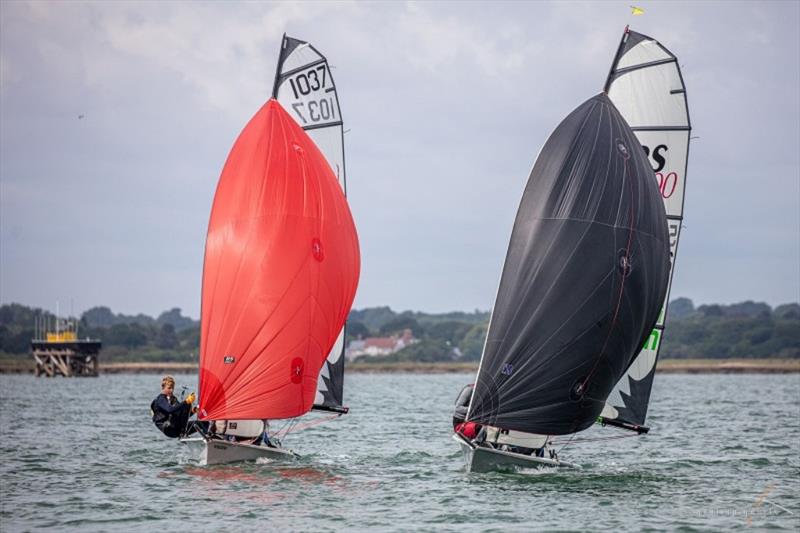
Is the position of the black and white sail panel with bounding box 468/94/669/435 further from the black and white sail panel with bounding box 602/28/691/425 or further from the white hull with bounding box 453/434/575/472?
the black and white sail panel with bounding box 602/28/691/425

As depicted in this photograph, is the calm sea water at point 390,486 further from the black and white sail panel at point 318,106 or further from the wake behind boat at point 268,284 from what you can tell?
the black and white sail panel at point 318,106

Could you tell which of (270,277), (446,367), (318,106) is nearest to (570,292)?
(270,277)

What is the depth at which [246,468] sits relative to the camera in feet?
80.7

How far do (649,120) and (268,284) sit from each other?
963 cm

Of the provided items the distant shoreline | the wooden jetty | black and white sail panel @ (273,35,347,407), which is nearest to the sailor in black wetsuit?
black and white sail panel @ (273,35,347,407)

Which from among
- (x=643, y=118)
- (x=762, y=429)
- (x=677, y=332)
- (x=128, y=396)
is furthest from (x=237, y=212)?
(x=677, y=332)

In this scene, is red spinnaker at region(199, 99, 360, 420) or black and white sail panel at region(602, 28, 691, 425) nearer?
red spinnaker at region(199, 99, 360, 420)

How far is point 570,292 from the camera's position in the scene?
77.2 feet

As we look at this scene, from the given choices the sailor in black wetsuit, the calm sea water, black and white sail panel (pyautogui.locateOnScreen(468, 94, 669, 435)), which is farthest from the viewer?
the sailor in black wetsuit

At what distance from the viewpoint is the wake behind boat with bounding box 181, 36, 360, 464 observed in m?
24.5

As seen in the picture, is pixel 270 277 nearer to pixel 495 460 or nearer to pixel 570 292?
pixel 495 460

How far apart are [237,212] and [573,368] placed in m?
7.84

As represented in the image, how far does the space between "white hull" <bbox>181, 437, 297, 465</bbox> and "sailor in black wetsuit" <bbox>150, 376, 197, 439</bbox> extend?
16.1 inches

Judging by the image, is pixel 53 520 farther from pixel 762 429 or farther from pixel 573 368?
pixel 762 429
